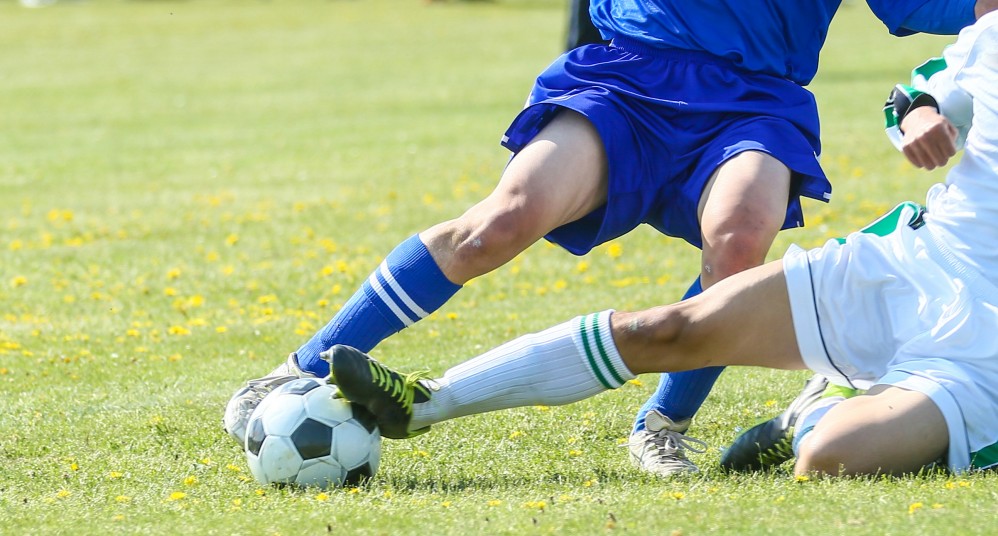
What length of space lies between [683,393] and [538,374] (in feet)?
2.53

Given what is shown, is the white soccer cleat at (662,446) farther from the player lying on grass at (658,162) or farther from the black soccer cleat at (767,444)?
the black soccer cleat at (767,444)

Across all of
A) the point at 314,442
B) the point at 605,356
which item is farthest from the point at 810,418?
the point at 314,442

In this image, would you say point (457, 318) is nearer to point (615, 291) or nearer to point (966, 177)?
point (615, 291)

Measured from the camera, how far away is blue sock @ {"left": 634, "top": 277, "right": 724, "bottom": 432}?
4.58m

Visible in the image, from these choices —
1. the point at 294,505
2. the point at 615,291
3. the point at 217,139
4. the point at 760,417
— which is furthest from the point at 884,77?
the point at 294,505

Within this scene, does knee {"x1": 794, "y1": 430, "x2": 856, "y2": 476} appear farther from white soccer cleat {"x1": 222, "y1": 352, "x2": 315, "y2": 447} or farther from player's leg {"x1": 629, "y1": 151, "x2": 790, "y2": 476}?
white soccer cleat {"x1": 222, "y1": 352, "x2": 315, "y2": 447}

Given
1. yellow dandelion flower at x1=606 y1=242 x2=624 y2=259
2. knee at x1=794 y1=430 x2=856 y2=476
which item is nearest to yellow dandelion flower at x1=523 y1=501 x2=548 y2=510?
knee at x1=794 y1=430 x2=856 y2=476

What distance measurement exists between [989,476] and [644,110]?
5.22ft

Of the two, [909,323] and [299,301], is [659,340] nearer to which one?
[909,323]

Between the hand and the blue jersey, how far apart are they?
79 centimetres

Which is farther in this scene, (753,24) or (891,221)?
(753,24)

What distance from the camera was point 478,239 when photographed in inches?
167

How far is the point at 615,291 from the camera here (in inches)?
325

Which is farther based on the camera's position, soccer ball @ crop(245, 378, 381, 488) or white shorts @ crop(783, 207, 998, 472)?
soccer ball @ crop(245, 378, 381, 488)
